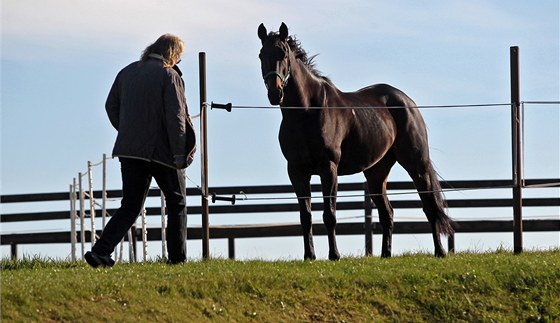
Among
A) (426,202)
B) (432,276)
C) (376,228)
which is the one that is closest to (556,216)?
(376,228)

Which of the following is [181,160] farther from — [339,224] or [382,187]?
[339,224]

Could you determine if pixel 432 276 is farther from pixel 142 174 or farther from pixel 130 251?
pixel 130 251

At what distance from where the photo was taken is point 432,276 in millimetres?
10242

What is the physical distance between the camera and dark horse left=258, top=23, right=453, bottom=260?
1160 cm

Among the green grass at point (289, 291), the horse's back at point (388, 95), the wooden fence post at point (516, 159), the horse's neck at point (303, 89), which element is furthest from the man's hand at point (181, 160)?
the wooden fence post at point (516, 159)

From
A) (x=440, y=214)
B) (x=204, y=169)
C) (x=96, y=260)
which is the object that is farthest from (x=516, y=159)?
(x=96, y=260)

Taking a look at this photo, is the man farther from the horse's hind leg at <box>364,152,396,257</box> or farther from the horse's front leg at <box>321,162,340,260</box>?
the horse's hind leg at <box>364,152,396,257</box>

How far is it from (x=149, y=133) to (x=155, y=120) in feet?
0.44

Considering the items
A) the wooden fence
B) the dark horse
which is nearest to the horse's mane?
the dark horse

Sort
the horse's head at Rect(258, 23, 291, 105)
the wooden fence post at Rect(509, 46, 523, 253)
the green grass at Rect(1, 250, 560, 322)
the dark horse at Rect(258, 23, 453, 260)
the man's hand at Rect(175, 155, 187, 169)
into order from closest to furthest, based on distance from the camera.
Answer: the green grass at Rect(1, 250, 560, 322)
the man's hand at Rect(175, 155, 187, 169)
the horse's head at Rect(258, 23, 291, 105)
the dark horse at Rect(258, 23, 453, 260)
the wooden fence post at Rect(509, 46, 523, 253)

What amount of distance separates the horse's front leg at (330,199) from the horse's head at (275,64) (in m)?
0.96

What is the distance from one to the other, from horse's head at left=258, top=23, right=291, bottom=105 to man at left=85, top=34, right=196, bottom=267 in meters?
1.13

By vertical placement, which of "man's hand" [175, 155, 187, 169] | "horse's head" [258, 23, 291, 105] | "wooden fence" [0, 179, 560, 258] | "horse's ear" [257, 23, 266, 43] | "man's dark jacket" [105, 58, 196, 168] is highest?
"horse's ear" [257, 23, 266, 43]

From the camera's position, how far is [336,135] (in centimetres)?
1188
